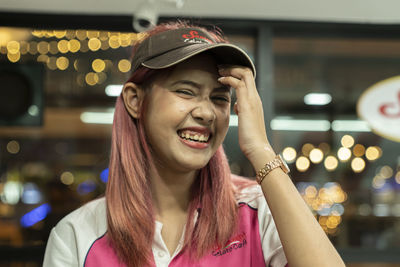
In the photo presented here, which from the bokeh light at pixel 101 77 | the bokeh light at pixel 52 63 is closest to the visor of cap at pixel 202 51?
the bokeh light at pixel 101 77

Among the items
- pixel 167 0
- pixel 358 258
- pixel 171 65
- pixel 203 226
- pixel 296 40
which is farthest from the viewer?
pixel 296 40

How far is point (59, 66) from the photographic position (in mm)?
3035

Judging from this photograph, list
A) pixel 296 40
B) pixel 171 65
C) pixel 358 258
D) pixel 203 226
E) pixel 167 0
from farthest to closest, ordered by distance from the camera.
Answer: pixel 296 40, pixel 358 258, pixel 167 0, pixel 203 226, pixel 171 65

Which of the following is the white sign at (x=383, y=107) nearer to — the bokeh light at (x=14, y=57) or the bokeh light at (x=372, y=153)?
the bokeh light at (x=372, y=153)

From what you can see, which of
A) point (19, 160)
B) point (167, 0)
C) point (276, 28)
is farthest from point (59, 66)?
point (276, 28)

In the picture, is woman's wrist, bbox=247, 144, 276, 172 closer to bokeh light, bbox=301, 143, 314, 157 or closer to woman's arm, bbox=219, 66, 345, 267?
woman's arm, bbox=219, 66, 345, 267

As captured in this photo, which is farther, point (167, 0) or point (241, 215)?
point (167, 0)

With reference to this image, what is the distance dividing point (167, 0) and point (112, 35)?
0.72m

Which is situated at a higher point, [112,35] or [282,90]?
[112,35]

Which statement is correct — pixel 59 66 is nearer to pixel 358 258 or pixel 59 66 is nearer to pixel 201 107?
pixel 201 107

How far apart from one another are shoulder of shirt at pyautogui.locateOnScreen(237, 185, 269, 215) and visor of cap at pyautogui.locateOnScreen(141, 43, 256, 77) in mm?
386

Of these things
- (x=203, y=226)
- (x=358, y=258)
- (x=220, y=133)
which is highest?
(x=220, y=133)

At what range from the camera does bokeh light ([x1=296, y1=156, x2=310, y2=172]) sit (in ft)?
10.1

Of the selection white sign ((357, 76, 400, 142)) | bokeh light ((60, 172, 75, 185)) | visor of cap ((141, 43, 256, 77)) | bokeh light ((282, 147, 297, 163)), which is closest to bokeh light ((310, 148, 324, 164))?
bokeh light ((282, 147, 297, 163))
